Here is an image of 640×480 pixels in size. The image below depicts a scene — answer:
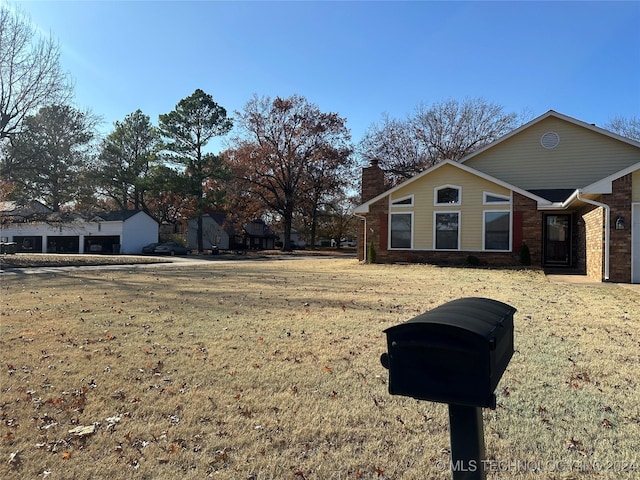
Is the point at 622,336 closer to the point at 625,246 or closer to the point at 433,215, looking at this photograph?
the point at 625,246

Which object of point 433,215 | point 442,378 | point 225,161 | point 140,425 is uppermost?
point 225,161

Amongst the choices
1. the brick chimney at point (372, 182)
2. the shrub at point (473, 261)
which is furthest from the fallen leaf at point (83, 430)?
the brick chimney at point (372, 182)

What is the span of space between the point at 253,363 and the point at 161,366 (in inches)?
36.2

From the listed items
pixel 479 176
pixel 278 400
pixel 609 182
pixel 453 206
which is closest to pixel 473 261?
pixel 453 206

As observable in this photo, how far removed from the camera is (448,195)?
56.9 feet

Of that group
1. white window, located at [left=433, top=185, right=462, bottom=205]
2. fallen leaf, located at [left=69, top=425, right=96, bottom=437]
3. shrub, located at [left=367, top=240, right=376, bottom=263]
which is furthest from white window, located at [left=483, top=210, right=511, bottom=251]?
fallen leaf, located at [left=69, top=425, right=96, bottom=437]

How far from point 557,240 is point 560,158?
3563mm

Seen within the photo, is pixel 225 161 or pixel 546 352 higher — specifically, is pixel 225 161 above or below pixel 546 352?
above

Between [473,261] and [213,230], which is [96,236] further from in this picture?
[473,261]

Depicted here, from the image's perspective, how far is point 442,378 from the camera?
1637mm

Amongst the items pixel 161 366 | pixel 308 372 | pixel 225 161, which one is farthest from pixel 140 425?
pixel 225 161

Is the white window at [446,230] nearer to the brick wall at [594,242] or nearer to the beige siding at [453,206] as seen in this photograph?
the beige siding at [453,206]

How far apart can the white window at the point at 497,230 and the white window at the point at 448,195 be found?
49.1 inches

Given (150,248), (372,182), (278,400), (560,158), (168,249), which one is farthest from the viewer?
(150,248)
